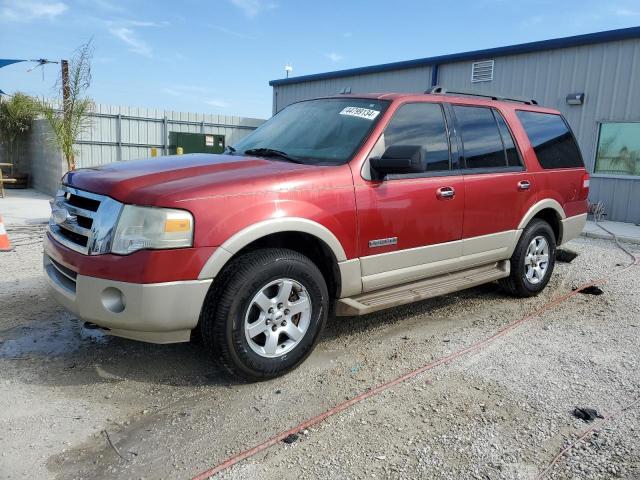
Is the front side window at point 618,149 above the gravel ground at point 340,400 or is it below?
above

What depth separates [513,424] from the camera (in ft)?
9.64

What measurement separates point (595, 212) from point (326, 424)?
10.7 meters

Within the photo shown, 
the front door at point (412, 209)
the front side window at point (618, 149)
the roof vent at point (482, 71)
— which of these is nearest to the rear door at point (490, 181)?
the front door at point (412, 209)

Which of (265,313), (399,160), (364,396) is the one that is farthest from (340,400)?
(399,160)

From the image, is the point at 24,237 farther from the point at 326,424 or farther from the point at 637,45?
the point at 637,45

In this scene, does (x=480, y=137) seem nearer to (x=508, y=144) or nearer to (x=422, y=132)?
(x=508, y=144)

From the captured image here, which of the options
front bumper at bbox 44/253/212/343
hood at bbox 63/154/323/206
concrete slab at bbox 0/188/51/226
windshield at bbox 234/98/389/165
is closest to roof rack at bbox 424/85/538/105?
windshield at bbox 234/98/389/165

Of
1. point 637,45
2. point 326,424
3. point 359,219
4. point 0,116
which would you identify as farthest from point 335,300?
point 0,116

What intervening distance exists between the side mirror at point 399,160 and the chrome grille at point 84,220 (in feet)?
5.70

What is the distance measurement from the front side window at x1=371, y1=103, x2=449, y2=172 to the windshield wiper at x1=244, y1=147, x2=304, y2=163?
635mm

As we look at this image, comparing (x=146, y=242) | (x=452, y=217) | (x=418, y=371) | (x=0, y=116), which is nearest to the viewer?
(x=146, y=242)

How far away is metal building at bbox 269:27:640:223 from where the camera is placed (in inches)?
442

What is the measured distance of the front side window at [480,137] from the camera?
4.54 metres

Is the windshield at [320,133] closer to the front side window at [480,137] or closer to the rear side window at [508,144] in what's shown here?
the front side window at [480,137]
